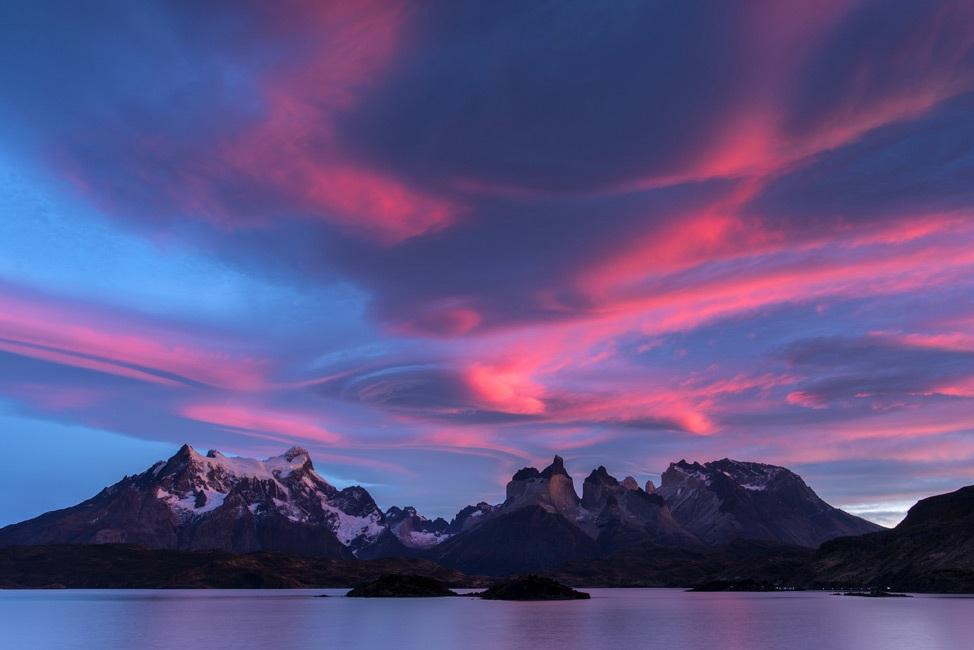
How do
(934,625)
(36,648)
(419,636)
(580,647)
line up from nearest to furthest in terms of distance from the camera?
(580,647) < (36,648) < (419,636) < (934,625)

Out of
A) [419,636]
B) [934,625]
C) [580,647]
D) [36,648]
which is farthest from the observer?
[934,625]

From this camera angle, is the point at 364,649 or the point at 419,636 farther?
the point at 419,636

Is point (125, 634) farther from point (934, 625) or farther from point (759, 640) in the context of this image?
point (934, 625)

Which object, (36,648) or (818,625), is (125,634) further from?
(818,625)

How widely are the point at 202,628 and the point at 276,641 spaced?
154 feet

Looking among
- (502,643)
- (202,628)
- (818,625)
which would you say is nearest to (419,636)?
(502,643)

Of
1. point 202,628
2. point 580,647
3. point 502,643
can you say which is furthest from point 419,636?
point 202,628

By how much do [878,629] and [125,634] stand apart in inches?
5737

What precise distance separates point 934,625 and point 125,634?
16029 cm

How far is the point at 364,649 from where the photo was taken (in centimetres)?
13712

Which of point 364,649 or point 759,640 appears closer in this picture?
point 364,649

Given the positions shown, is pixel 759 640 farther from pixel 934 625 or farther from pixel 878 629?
pixel 934 625

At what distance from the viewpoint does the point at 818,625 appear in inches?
7352

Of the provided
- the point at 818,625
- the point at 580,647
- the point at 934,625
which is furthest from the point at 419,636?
the point at 934,625
